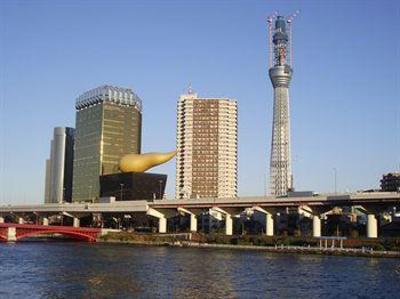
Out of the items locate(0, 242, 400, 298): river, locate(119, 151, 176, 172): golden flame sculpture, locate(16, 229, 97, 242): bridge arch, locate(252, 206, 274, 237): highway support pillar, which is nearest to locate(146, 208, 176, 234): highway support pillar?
locate(16, 229, 97, 242): bridge arch

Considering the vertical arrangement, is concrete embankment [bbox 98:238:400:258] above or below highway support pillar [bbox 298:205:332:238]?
below

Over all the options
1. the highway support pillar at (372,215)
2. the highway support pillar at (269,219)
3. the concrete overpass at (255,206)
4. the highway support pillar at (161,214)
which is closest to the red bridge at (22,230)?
the highway support pillar at (161,214)

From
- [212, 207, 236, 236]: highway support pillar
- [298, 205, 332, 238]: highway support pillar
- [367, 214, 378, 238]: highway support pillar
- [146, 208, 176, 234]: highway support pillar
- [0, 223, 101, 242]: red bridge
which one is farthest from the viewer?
[146, 208, 176, 234]: highway support pillar

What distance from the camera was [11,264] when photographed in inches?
3076

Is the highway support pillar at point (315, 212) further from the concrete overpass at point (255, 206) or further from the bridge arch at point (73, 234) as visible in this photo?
the bridge arch at point (73, 234)

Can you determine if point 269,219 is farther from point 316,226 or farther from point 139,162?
point 139,162

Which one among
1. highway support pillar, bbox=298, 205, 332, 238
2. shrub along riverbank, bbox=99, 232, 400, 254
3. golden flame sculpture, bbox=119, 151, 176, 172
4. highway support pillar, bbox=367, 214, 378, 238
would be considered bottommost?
shrub along riverbank, bbox=99, 232, 400, 254

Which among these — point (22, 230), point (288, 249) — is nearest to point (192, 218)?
point (22, 230)

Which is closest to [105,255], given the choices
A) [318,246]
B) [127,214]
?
[318,246]

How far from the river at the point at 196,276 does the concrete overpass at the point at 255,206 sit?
99.7ft

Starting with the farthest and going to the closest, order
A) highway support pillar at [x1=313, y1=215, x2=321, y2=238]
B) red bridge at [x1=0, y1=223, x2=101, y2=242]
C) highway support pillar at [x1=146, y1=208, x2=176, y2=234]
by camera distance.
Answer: highway support pillar at [x1=146, y1=208, x2=176, y2=234] → red bridge at [x1=0, y1=223, x2=101, y2=242] → highway support pillar at [x1=313, y1=215, x2=321, y2=238]

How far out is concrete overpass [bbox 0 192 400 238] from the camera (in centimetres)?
12007

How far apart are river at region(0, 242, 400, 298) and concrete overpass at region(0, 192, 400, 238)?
3040 cm

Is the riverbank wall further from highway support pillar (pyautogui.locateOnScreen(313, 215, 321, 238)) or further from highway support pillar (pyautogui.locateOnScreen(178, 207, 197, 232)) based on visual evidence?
highway support pillar (pyautogui.locateOnScreen(313, 215, 321, 238))
